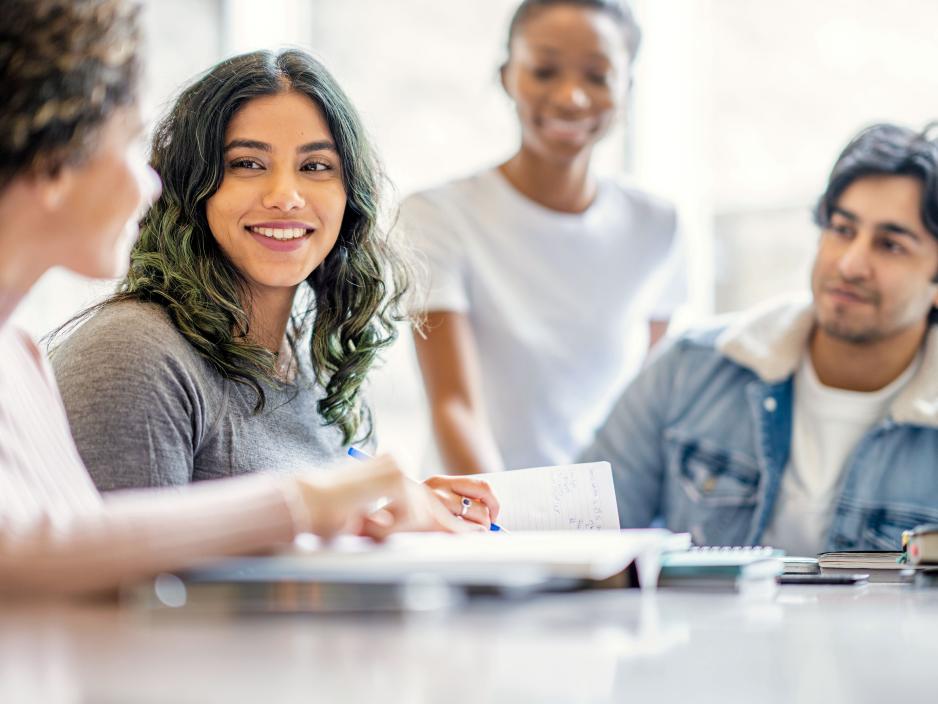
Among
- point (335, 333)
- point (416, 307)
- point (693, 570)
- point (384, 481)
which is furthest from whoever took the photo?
point (416, 307)

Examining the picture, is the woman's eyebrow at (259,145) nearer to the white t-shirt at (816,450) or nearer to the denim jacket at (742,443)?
the denim jacket at (742,443)

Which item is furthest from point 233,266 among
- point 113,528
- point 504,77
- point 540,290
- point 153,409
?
point 504,77

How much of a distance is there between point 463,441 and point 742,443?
509 millimetres

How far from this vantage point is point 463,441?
7.22ft

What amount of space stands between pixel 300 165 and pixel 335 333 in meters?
0.27

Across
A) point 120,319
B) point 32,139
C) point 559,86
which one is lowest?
point 120,319

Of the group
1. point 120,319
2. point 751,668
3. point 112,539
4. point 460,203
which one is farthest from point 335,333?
point 751,668

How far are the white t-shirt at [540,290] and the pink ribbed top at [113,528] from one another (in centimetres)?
140

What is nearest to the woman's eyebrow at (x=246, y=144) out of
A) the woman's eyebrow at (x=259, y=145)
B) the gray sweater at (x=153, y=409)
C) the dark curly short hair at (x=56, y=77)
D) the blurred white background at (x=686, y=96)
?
the woman's eyebrow at (x=259, y=145)

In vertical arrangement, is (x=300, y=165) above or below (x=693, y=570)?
above

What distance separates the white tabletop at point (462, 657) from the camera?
57 centimetres

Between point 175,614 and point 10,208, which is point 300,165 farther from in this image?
point 175,614

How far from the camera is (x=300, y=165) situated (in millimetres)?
1581

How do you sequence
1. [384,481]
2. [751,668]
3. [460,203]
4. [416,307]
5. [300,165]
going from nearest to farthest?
1. [751,668]
2. [384,481]
3. [300,165]
4. [416,307]
5. [460,203]
